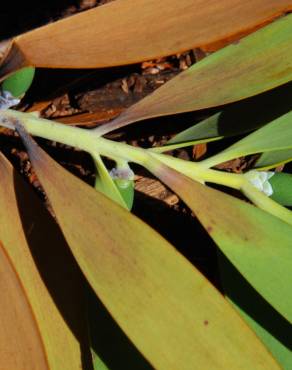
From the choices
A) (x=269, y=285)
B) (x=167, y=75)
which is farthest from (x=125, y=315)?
(x=167, y=75)

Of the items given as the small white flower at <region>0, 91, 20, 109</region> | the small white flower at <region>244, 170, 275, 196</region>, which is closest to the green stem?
the small white flower at <region>244, 170, 275, 196</region>

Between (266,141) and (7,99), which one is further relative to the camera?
(7,99)

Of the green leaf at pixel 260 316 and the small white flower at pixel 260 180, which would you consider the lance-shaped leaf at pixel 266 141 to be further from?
the green leaf at pixel 260 316

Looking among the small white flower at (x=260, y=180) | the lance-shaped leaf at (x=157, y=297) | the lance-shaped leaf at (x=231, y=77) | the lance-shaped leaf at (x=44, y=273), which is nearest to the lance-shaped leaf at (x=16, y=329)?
the lance-shaped leaf at (x=44, y=273)

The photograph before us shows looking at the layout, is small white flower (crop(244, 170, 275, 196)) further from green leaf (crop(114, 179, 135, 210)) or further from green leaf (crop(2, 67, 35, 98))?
green leaf (crop(2, 67, 35, 98))

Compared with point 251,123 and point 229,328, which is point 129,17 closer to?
point 251,123

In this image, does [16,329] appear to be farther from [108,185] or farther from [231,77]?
[231,77]

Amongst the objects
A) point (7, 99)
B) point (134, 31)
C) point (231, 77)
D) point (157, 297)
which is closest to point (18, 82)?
point (7, 99)

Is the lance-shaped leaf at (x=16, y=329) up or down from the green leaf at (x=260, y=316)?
up
